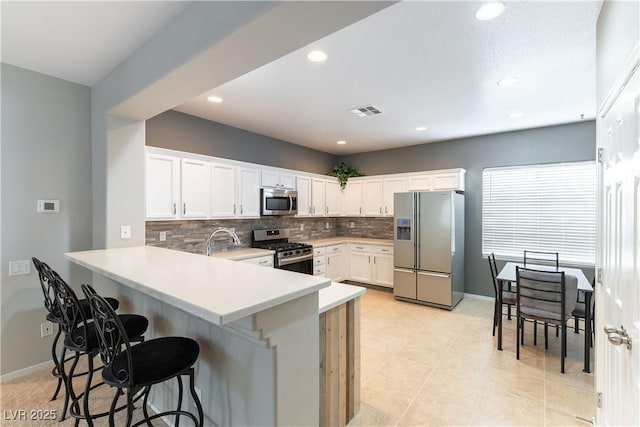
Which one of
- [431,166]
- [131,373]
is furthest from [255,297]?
[431,166]

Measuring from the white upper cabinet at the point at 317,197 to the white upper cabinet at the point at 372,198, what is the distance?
2.78 ft

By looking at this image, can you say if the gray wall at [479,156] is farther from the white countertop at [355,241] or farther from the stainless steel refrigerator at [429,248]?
the white countertop at [355,241]

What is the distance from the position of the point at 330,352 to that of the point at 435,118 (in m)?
3.37

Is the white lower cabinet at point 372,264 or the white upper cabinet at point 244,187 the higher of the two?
the white upper cabinet at point 244,187

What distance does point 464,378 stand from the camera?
2600 mm

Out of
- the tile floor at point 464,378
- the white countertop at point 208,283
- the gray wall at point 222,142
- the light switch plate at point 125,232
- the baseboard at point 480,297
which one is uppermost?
the gray wall at point 222,142

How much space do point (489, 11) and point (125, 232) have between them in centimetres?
345

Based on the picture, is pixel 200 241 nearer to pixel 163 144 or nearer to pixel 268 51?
pixel 163 144

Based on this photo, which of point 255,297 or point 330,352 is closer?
point 255,297

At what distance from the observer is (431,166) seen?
5.36m

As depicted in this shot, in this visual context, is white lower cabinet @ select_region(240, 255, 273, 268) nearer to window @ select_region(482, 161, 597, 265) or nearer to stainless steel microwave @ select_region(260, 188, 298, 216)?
stainless steel microwave @ select_region(260, 188, 298, 216)

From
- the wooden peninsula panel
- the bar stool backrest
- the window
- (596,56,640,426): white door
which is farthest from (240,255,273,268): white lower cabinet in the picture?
the window

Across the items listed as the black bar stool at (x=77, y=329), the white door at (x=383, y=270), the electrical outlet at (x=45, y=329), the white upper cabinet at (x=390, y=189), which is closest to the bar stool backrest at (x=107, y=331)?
the black bar stool at (x=77, y=329)

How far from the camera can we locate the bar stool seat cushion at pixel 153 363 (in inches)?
54.2
